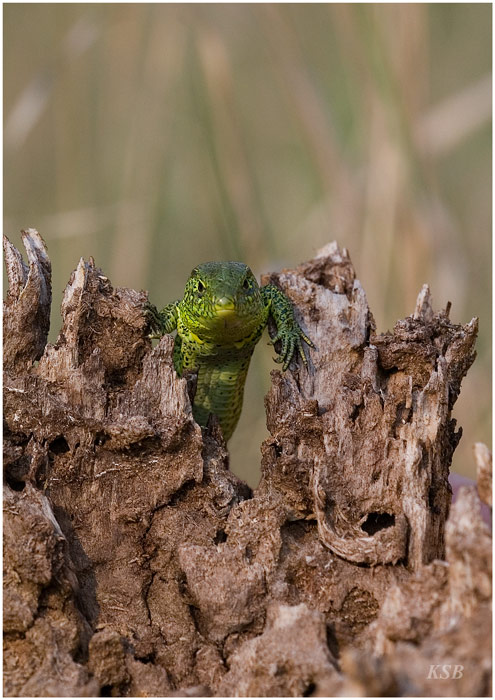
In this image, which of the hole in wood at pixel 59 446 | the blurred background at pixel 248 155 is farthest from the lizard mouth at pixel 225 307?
the blurred background at pixel 248 155

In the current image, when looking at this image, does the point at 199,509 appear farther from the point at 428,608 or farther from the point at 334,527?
the point at 428,608

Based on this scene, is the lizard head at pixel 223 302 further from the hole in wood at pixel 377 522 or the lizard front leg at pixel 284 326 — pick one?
the hole in wood at pixel 377 522

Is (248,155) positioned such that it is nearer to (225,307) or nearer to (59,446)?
(225,307)

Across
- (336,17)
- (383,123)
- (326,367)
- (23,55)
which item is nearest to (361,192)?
(383,123)
